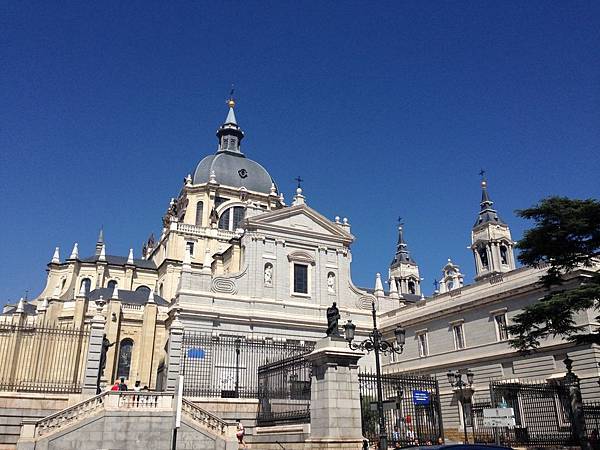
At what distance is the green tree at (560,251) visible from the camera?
62.0ft

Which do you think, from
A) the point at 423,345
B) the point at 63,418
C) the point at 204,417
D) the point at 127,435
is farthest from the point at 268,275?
the point at 63,418

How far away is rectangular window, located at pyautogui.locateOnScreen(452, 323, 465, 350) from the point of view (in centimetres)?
3222

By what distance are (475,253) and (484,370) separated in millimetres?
32398

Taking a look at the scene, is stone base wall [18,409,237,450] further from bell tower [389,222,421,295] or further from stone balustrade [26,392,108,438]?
bell tower [389,222,421,295]

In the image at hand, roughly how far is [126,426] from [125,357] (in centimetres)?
2294

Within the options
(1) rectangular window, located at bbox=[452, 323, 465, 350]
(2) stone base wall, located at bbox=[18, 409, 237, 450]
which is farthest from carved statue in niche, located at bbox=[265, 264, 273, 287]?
(2) stone base wall, located at bbox=[18, 409, 237, 450]

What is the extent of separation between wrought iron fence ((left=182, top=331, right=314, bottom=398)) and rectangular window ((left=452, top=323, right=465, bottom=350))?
13.6 meters

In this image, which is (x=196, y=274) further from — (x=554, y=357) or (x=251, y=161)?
(x=251, y=161)

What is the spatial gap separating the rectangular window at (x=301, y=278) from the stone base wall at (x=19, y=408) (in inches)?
853

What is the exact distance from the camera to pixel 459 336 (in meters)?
32.6

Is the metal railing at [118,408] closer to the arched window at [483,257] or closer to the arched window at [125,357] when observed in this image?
the arched window at [125,357]

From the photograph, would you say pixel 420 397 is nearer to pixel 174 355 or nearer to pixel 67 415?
pixel 174 355

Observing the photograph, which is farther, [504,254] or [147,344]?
[504,254]

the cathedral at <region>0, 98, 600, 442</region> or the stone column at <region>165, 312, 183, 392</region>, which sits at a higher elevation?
the cathedral at <region>0, 98, 600, 442</region>
